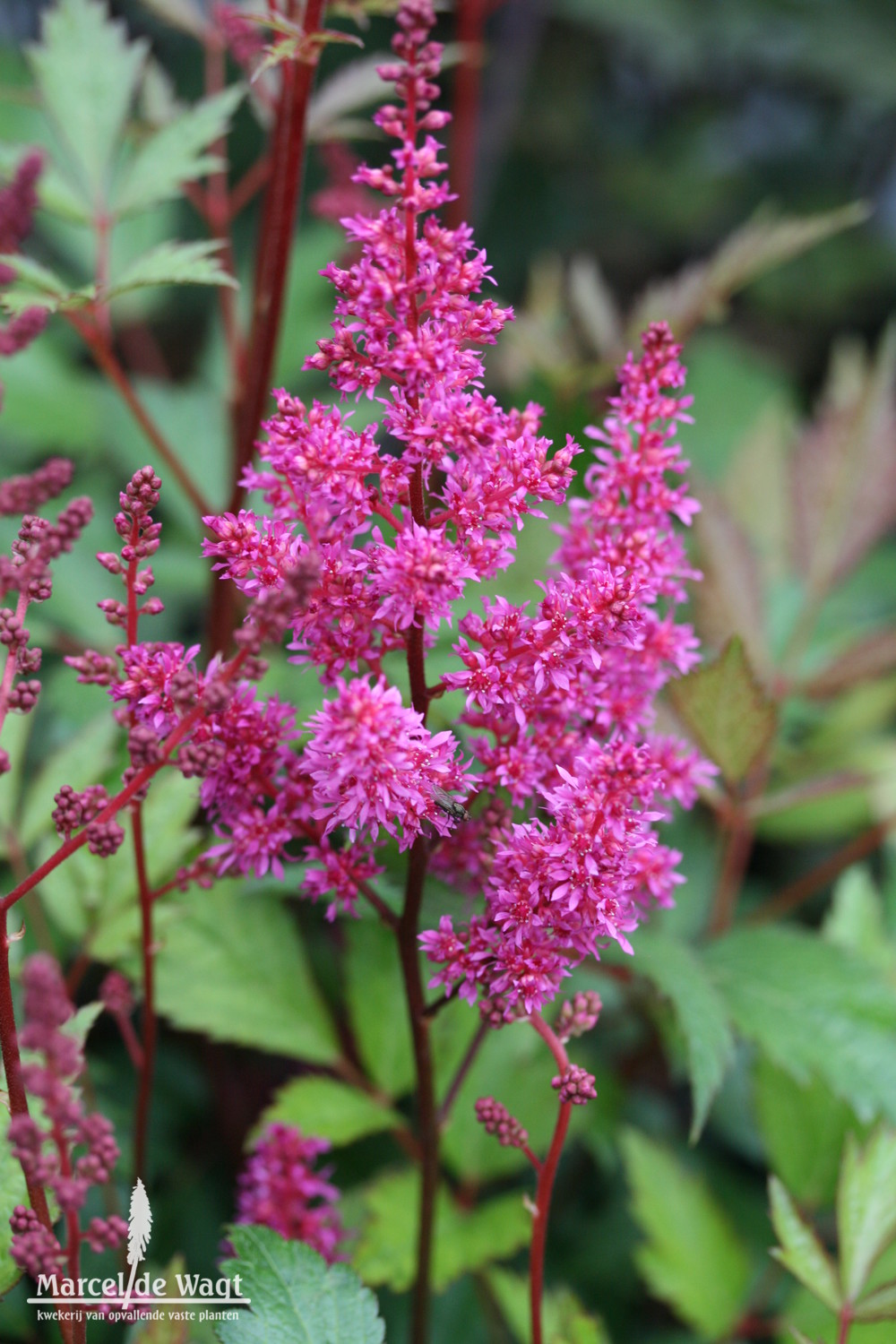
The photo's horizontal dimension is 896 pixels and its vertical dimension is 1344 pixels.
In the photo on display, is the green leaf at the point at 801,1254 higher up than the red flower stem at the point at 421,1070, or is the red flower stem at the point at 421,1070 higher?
the red flower stem at the point at 421,1070

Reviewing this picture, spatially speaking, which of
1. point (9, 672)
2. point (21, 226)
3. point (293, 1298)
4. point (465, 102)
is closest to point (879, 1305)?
point (293, 1298)

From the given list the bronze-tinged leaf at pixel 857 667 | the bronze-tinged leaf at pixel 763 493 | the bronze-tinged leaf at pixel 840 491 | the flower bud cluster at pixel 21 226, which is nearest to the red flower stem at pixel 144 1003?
the flower bud cluster at pixel 21 226

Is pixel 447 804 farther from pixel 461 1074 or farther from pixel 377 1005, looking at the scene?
pixel 377 1005

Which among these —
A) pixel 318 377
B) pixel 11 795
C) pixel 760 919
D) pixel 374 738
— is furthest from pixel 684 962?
pixel 318 377

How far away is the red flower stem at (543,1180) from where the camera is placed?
103cm

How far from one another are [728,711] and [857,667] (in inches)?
28.3

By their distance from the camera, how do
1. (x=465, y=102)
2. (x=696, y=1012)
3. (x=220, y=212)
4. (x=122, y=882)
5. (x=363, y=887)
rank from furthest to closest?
(x=465, y=102) < (x=220, y=212) < (x=122, y=882) < (x=696, y=1012) < (x=363, y=887)

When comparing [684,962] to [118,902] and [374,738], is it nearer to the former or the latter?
[118,902]

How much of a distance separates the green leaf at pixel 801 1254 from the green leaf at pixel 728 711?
0.60 meters

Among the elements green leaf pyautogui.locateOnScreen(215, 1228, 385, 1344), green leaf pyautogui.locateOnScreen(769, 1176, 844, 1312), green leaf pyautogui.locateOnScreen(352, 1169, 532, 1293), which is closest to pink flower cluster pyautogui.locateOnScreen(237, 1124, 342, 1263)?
green leaf pyautogui.locateOnScreen(352, 1169, 532, 1293)

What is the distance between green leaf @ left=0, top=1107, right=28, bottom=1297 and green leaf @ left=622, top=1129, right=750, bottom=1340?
39.7 inches

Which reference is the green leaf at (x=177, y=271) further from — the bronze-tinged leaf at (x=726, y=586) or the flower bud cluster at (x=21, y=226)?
the bronze-tinged leaf at (x=726, y=586)

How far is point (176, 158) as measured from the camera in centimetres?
164

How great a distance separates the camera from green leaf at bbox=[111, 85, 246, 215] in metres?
1.62
